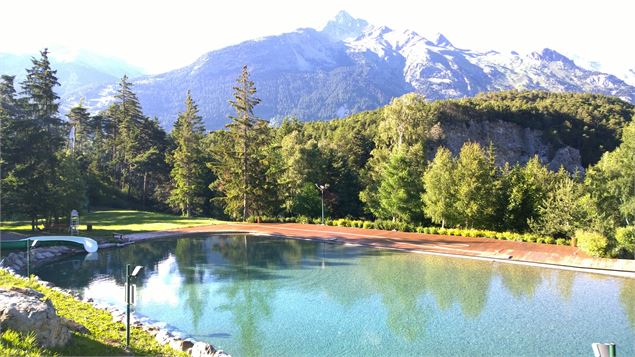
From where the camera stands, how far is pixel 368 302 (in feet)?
64.8

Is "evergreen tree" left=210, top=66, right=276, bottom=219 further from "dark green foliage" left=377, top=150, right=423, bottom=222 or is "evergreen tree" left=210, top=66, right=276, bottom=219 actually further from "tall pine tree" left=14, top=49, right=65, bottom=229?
"tall pine tree" left=14, top=49, right=65, bottom=229

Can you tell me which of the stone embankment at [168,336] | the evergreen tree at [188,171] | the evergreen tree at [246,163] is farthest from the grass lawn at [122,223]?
the stone embankment at [168,336]

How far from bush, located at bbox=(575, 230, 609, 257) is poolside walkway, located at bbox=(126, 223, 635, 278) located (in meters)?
0.48

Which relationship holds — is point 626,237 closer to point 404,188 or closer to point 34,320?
point 404,188

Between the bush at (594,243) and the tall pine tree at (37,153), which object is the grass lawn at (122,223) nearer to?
the tall pine tree at (37,153)

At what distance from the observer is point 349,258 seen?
96.5ft

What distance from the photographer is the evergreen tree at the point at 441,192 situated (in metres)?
37.0

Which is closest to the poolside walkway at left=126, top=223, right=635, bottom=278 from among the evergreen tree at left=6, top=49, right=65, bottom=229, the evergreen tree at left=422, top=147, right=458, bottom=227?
the evergreen tree at left=422, top=147, right=458, bottom=227

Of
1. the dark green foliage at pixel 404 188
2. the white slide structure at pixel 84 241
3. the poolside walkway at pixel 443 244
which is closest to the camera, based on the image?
the poolside walkway at pixel 443 244

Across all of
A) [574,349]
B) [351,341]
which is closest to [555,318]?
[574,349]

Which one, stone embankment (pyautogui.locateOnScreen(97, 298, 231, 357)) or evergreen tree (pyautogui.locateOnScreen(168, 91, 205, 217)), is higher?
evergreen tree (pyautogui.locateOnScreen(168, 91, 205, 217))

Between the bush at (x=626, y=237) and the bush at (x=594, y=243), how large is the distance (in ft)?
2.84

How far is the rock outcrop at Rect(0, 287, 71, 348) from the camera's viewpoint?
9750 millimetres

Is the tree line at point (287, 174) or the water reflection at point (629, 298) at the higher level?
the tree line at point (287, 174)
